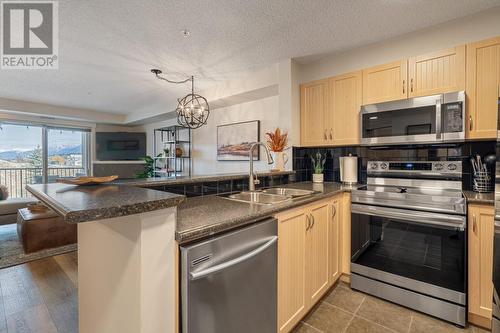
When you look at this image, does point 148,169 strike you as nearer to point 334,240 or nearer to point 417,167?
point 334,240

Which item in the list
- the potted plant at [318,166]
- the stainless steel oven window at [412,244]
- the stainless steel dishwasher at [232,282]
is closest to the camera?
the stainless steel dishwasher at [232,282]

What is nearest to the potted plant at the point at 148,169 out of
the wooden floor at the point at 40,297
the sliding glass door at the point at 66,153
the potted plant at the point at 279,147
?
the sliding glass door at the point at 66,153

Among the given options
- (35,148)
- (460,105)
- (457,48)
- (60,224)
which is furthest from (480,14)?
(35,148)

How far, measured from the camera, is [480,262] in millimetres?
1615

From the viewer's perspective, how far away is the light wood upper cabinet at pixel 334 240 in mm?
2008

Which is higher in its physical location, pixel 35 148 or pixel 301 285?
pixel 35 148

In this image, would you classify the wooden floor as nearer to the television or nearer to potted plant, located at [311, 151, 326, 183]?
potted plant, located at [311, 151, 326, 183]

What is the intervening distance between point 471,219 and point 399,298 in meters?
0.83

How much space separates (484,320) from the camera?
1.62 metres

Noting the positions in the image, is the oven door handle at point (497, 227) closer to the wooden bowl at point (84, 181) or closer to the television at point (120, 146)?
the wooden bowl at point (84, 181)

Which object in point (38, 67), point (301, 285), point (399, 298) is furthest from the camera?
point (38, 67)

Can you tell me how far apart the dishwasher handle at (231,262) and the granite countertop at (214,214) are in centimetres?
14

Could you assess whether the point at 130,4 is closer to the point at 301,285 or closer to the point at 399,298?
the point at 301,285

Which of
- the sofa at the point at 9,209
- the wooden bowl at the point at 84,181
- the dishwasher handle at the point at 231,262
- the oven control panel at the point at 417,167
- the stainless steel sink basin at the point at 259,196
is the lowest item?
the sofa at the point at 9,209
